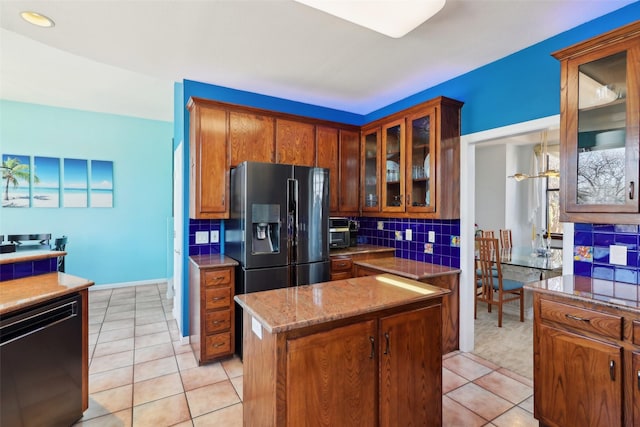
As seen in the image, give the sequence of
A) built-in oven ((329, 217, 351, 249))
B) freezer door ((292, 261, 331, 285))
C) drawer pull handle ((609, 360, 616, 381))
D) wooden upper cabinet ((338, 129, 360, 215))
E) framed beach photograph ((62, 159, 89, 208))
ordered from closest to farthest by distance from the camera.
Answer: drawer pull handle ((609, 360, 616, 381))
freezer door ((292, 261, 331, 285))
built-in oven ((329, 217, 351, 249))
wooden upper cabinet ((338, 129, 360, 215))
framed beach photograph ((62, 159, 89, 208))

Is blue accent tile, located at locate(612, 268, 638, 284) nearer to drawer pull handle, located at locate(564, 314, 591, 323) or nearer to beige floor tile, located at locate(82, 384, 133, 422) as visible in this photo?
drawer pull handle, located at locate(564, 314, 591, 323)

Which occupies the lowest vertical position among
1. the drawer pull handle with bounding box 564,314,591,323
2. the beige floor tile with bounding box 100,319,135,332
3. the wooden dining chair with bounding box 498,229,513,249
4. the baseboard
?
the beige floor tile with bounding box 100,319,135,332

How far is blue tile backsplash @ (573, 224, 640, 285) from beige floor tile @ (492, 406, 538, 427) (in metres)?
1.07

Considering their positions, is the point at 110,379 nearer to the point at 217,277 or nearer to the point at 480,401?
the point at 217,277

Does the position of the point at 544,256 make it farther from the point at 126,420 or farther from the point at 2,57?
the point at 2,57

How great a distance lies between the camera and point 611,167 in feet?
6.04

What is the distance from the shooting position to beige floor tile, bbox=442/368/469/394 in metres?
2.44

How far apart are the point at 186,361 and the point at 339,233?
2.08 m

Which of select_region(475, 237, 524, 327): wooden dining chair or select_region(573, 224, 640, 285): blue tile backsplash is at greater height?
select_region(573, 224, 640, 285): blue tile backsplash

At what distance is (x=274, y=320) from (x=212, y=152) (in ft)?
7.21

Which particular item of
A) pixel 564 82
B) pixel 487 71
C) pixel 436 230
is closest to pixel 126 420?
pixel 436 230

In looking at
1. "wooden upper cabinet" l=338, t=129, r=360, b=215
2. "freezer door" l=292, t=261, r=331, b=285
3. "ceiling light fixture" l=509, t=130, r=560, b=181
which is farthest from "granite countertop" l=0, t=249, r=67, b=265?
"ceiling light fixture" l=509, t=130, r=560, b=181

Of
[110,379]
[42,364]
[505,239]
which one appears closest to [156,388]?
[110,379]

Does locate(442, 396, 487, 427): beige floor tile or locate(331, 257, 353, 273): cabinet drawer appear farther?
locate(331, 257, 353, 273): cabinet drawer
